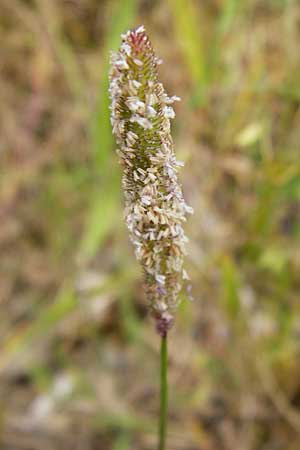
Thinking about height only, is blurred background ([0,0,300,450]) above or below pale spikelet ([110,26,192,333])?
above

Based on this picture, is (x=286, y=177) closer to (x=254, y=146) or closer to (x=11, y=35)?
(x=254, y=146)

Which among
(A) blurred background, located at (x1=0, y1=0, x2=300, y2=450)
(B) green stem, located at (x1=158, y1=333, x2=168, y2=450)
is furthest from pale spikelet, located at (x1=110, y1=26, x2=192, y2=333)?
(A) blurred background, located at (x1=0, y1=0, x2=300, y2=450)

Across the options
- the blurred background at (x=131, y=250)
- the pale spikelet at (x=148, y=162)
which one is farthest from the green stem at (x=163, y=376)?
the blurred background at (x=131, y=250)

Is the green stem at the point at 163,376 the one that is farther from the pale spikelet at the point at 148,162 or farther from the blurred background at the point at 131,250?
the blurred background at the point at 131,250

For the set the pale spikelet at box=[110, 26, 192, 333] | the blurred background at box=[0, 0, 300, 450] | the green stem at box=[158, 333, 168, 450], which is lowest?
the green stem at box=[158, 333, 168, 450]

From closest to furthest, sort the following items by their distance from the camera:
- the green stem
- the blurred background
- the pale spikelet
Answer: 1. the pale spikelet
2. the green stem
3. the blurred background

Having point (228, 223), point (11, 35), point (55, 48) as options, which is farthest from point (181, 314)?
point (11, 35)

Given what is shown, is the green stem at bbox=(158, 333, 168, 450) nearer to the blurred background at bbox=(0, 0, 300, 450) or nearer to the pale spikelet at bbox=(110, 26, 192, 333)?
the pale spikelet at bbox=(110, 26, 192, 333)
